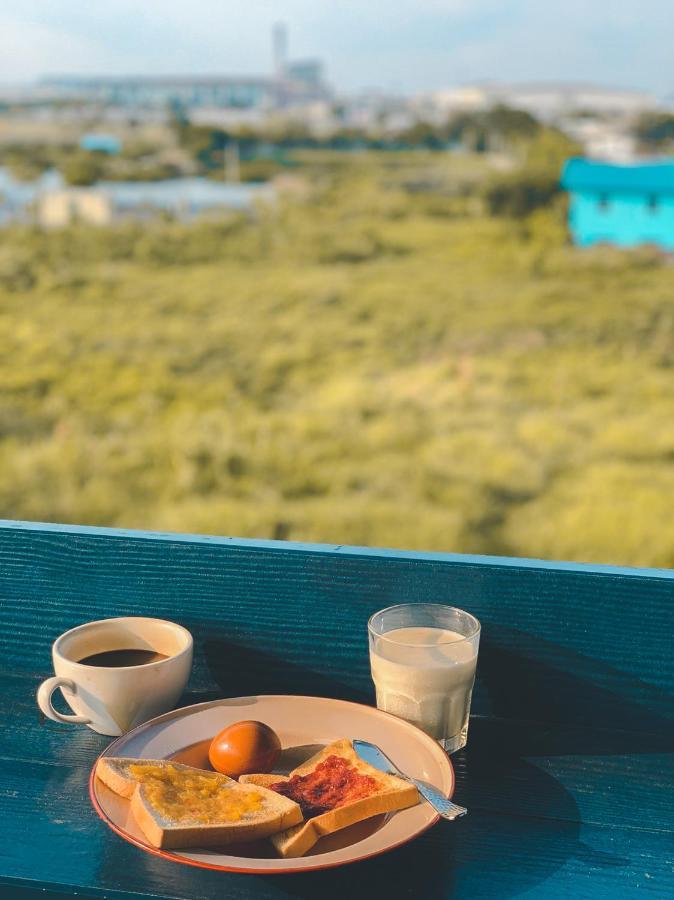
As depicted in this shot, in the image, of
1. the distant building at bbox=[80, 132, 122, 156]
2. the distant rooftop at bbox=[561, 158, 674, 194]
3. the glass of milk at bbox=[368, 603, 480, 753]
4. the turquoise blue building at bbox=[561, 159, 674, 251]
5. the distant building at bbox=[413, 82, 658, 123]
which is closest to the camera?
the glass of milk at bbox=[368, 603, 480, 753]

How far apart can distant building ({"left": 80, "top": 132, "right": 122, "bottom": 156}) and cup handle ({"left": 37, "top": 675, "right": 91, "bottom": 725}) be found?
426 inches

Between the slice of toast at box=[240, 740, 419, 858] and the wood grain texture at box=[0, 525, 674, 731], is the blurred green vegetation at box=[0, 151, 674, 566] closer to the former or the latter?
the wood grain texture at box=[0, 525, 674, 731]

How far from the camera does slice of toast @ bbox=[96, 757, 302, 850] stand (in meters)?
0.55

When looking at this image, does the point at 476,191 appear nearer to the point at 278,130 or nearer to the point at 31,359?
the point at 278,130

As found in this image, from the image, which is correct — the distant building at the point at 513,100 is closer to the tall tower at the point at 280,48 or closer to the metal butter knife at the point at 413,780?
the tall tower at the point at 280,48

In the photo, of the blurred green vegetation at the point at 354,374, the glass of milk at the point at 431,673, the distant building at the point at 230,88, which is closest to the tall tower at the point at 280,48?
the distant building at the point at 230,88

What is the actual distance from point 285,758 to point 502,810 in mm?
145

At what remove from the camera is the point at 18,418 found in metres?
9.89

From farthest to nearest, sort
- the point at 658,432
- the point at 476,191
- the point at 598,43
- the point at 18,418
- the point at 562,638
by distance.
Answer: the point at 598,43 < the point at 476,191 < the point at 18,418 < the point at 658,432 < the point at 562,638

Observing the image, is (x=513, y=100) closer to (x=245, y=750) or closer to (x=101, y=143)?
(x=101, y=143)

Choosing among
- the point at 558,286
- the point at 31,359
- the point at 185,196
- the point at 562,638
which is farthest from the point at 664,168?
the point at 562,638

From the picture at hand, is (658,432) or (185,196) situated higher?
(185,196)

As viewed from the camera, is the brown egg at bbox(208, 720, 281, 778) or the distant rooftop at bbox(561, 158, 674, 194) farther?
the distant rooftop at bbox(561, 158, 674, 194)

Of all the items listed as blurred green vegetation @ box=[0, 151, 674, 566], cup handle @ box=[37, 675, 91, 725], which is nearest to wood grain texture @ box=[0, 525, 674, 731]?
cup handle @ box=[37, 675, 91, 725]
